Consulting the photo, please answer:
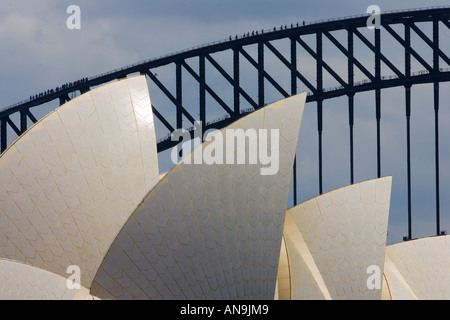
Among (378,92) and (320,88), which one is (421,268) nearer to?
(320,88)

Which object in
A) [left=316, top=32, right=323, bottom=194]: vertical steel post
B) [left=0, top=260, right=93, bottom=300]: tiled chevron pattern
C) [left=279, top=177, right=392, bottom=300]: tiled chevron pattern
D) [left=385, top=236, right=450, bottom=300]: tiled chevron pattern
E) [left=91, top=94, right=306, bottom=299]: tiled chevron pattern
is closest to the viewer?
[left=0, top=260, right=93, bottom=300]: tiled chevron pattern

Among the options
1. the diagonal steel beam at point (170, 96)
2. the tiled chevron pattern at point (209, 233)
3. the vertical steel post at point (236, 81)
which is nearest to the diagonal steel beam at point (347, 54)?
the vertical steel post at point (236, 81)

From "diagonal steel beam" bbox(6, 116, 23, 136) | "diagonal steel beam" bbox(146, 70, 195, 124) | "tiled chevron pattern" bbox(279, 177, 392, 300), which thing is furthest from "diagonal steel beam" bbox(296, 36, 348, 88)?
"tiled chevron pattern" bbox(279, 177, 392, 300)

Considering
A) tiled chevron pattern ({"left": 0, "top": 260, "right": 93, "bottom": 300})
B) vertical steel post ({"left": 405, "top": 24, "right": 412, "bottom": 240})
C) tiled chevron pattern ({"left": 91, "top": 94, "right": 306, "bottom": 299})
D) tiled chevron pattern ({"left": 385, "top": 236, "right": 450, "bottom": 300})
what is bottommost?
tiled chevron pattern ({"left": 0, "top": 260, "right": 93, "bottom": 300})

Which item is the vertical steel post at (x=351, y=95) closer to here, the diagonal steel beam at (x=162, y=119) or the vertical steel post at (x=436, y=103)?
the vertical steel post at (x=436, y=103)

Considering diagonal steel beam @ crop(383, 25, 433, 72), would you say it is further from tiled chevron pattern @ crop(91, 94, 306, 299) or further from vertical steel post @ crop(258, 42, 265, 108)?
tiled chevron pattern @ crop(91, 94, 306, 299)

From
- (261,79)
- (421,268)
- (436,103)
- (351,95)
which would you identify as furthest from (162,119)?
(421,268)
